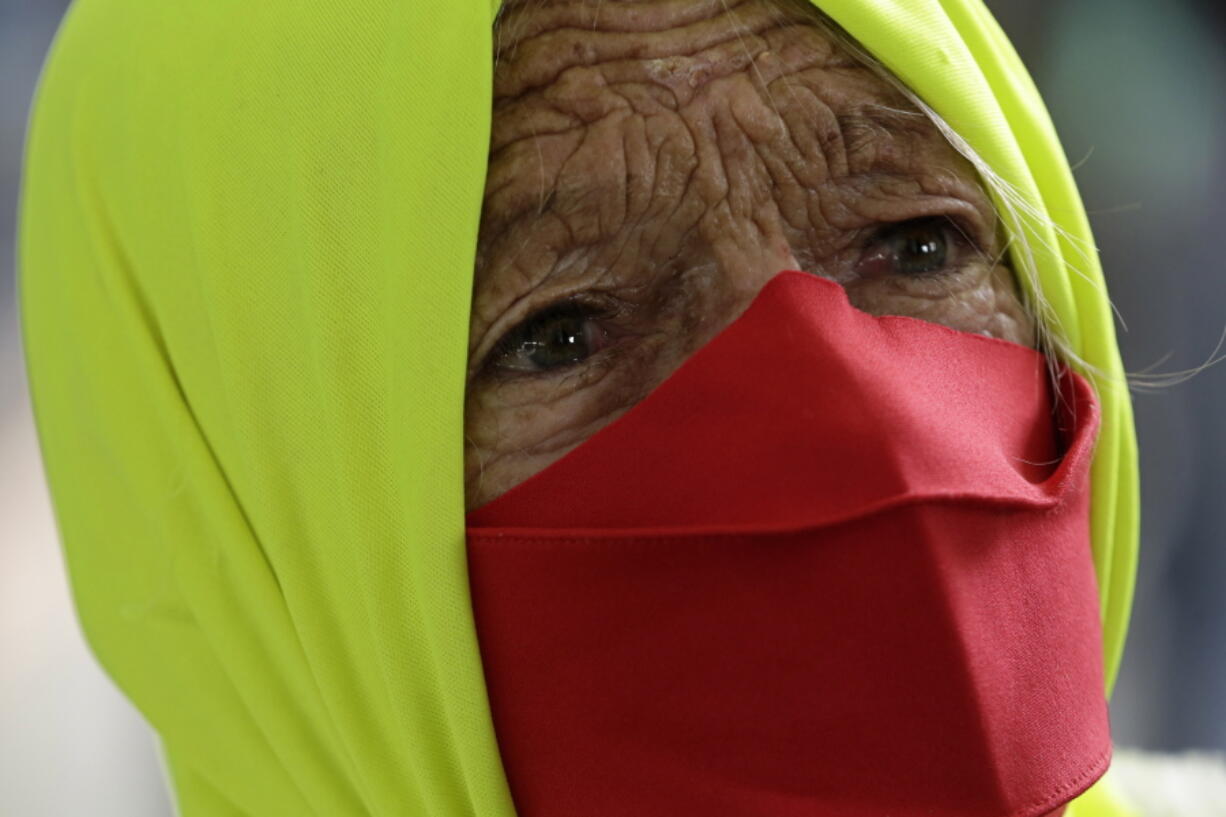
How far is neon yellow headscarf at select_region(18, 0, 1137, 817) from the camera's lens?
1.47 m

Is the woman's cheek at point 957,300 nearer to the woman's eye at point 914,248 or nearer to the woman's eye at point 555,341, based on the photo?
the woman's eye at point 914,248

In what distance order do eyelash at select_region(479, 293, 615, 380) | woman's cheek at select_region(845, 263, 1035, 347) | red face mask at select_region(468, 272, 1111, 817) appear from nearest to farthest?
red face mask at select_region(468, 272, 1111, 817) → eyelash at select_region(479, 293, 615, 380) → woman's cheek at select_region(845, 263, 1035, 347)

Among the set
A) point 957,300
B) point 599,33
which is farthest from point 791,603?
point 599,33

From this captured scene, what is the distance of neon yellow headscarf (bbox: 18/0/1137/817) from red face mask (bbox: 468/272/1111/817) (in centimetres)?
11

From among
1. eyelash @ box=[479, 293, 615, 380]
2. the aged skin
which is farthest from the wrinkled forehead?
eyelash @ box=[479, 293, 615, 380]

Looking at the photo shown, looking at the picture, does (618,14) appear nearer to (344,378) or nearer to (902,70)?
(902,70)

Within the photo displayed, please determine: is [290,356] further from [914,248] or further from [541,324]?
[914,248]

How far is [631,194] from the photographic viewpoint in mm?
Result: 1531

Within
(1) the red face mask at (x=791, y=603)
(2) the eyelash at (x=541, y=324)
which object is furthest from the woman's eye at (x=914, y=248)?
(2) the eyelash at (x=541, y=324)

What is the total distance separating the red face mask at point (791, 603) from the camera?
1.32 m

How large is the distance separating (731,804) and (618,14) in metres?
0.90

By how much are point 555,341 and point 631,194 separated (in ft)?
0.67

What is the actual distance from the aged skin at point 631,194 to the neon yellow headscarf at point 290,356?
73 mm

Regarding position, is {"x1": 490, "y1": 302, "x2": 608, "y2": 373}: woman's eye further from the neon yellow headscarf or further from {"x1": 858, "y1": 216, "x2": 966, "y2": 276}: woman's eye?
{"x1": 858, "y1": 216, "x2": 966, "y2": 276}: woman's eye
